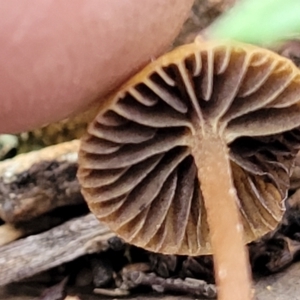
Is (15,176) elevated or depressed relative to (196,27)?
depressed

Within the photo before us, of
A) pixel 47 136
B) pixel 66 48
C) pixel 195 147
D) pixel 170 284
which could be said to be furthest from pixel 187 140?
pixel 47 136

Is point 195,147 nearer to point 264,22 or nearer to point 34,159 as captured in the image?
point 264,22

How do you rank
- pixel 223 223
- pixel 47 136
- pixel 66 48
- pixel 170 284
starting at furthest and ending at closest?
pixel 47 136 < pixel 170 284 < pixel 223 223 < pixel 66 48

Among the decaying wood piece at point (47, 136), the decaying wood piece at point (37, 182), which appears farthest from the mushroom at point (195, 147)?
the decaying wood piece at point (47, 136)

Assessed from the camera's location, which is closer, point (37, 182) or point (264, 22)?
point (264, 22)

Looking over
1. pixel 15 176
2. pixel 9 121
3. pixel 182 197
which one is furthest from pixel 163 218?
pixel 15 176

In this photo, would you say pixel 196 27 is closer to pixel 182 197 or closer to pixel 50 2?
pixel 182 197
